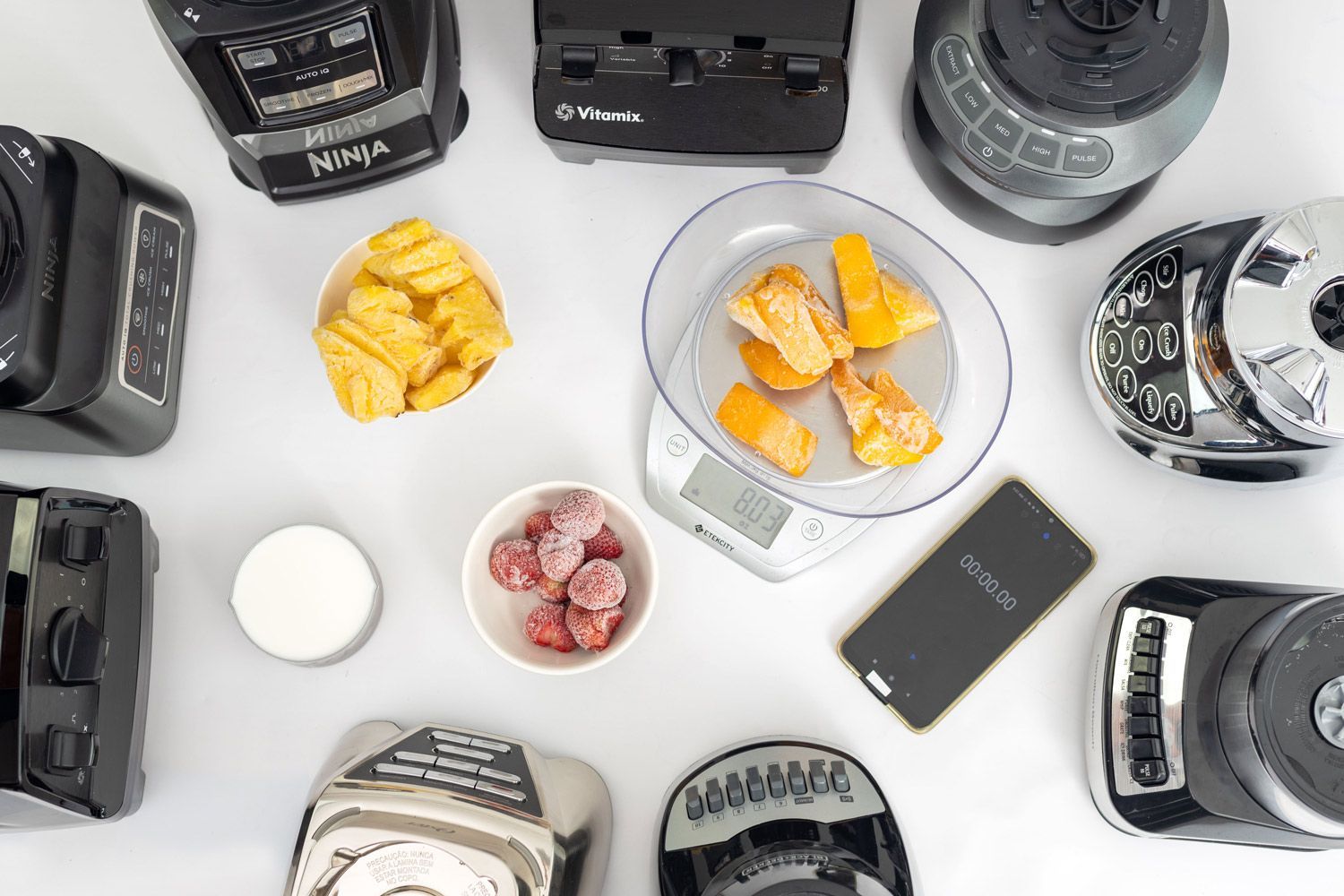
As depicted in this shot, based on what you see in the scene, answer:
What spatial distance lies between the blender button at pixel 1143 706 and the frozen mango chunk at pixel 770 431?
38 centimetres

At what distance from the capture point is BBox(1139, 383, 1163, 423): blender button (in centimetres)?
91

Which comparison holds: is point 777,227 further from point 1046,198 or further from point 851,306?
point 1046,198

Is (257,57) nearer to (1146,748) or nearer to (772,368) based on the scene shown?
(772,368)

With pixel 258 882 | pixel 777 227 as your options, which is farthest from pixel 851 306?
pixel 258 882

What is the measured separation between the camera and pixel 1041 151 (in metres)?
0.85

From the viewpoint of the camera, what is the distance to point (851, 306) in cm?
90

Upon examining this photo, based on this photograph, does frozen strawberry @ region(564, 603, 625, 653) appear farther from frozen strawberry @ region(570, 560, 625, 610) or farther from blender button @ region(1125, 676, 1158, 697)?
blender button @ region(1125, 676, 1158, 697)

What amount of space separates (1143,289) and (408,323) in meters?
0.71

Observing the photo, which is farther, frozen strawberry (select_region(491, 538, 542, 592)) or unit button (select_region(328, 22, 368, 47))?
frozen strawberry (select_region(491, 538, 542, 592))

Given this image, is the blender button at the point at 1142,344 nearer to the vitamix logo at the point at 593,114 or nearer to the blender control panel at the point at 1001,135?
the blender control panel at the point at 1001,135

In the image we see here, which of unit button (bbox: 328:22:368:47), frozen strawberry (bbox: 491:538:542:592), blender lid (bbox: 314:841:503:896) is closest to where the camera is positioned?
blender lid (bbox: 314:841:503:896)

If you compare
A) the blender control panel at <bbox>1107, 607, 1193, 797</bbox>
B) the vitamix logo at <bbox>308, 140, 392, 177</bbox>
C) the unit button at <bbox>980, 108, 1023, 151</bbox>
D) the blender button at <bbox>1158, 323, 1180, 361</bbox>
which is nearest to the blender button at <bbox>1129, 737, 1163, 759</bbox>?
the blender control panel at <bbox>1107, 607, 1193, 797</bbox>

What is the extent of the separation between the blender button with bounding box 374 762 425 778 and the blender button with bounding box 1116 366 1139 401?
2.46 ft

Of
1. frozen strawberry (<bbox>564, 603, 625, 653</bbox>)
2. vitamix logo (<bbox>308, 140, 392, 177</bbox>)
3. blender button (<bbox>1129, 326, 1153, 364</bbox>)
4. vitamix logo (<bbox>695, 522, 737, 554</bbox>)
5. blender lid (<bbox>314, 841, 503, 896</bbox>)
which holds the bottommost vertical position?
blender lid (<bbox>314, 841, 503, 896</bbox>)
